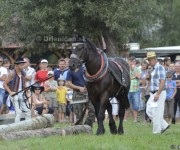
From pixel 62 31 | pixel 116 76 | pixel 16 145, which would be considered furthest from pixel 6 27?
pixel 16 145

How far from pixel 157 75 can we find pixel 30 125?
3.16 meters

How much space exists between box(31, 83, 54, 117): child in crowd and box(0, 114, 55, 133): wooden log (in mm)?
4229

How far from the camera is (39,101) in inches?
680

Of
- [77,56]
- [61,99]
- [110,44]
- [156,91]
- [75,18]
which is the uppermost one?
[75,18]

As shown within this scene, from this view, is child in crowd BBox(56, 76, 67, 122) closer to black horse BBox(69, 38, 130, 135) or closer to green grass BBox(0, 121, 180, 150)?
black horse BBox(69, 38, 130, 135)

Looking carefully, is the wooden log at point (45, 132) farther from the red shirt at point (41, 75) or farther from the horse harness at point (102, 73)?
the red shirt at point (41, 75)

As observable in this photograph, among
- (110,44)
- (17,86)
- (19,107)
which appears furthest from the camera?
(110,44)

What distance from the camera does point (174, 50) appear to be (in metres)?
30.0

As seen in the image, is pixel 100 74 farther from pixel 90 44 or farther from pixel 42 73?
pixel 42 73

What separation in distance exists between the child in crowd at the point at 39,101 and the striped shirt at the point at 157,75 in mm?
5173

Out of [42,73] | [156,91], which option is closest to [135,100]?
[42,73]

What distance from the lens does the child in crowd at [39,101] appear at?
17141mm

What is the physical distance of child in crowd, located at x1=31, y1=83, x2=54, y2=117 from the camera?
17141mm

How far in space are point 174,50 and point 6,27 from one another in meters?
9.44
